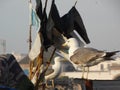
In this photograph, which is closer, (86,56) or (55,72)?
(86,56)

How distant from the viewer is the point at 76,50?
8.52 meters

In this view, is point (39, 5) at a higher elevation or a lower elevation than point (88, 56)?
higher

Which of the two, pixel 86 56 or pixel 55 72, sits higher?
pixel 86 56

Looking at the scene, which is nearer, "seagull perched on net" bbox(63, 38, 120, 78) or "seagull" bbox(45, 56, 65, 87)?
"seagull perched on net" bbox(63, 38, 120, 78)

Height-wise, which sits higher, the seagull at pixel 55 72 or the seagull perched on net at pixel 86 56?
the seagull perched on net at pixel 86 56

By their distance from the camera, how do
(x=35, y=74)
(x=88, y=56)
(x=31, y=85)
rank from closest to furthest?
(x=31, y=85) < (x=35, y=74) < (x=88, y=56)

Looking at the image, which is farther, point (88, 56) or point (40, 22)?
point (88, 56)

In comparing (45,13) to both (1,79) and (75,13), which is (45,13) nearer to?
(75,13)

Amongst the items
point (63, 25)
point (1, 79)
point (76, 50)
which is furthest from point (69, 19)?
point (76, 50)

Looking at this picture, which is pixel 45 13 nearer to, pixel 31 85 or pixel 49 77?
pixel 31 85

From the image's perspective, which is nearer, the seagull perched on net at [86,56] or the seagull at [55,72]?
the seagull perched on net at [86,56]

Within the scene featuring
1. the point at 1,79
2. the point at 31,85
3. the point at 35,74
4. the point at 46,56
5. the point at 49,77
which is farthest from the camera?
the point at 49,77

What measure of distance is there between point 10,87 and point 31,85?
394mm

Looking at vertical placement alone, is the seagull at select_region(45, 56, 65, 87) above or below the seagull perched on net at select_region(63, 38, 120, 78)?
below
